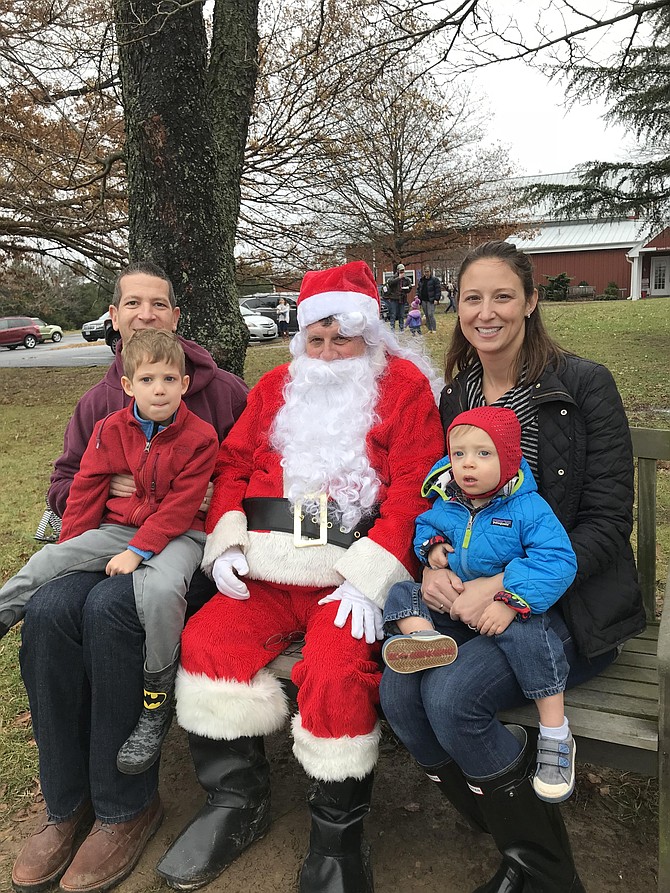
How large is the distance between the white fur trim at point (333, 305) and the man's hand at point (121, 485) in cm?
92

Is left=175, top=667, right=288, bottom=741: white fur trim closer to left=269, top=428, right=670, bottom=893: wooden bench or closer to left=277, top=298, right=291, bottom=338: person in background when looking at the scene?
left=269, top=428, right=670, bottom=893: wooden bench

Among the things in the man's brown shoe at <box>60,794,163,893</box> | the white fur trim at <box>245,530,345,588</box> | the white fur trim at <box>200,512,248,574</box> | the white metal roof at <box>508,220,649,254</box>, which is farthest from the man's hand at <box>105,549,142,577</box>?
the white metal roof at <box>508,220,649,254</box>

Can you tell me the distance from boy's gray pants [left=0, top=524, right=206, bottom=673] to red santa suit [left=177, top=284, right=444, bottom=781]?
0.24 ft

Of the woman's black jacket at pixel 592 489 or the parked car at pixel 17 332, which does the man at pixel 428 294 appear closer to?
the woman's black jacket at pixel 592 489

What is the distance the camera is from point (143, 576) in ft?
8.28

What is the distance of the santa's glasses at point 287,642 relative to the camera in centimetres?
256

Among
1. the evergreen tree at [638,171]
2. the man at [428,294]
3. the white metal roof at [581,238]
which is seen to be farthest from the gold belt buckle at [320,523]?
the white metal roof at [581,238]

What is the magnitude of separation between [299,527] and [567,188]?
13351 mm

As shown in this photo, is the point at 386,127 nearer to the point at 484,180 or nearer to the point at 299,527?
the point at 484,180

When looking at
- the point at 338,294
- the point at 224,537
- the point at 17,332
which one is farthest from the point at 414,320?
the point at 17,332

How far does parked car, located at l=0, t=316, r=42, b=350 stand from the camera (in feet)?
120

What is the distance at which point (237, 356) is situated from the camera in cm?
514

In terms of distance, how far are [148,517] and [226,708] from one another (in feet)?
2.48

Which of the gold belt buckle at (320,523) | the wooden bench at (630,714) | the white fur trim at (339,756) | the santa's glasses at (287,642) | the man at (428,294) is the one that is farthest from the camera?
the man at (428,294)
